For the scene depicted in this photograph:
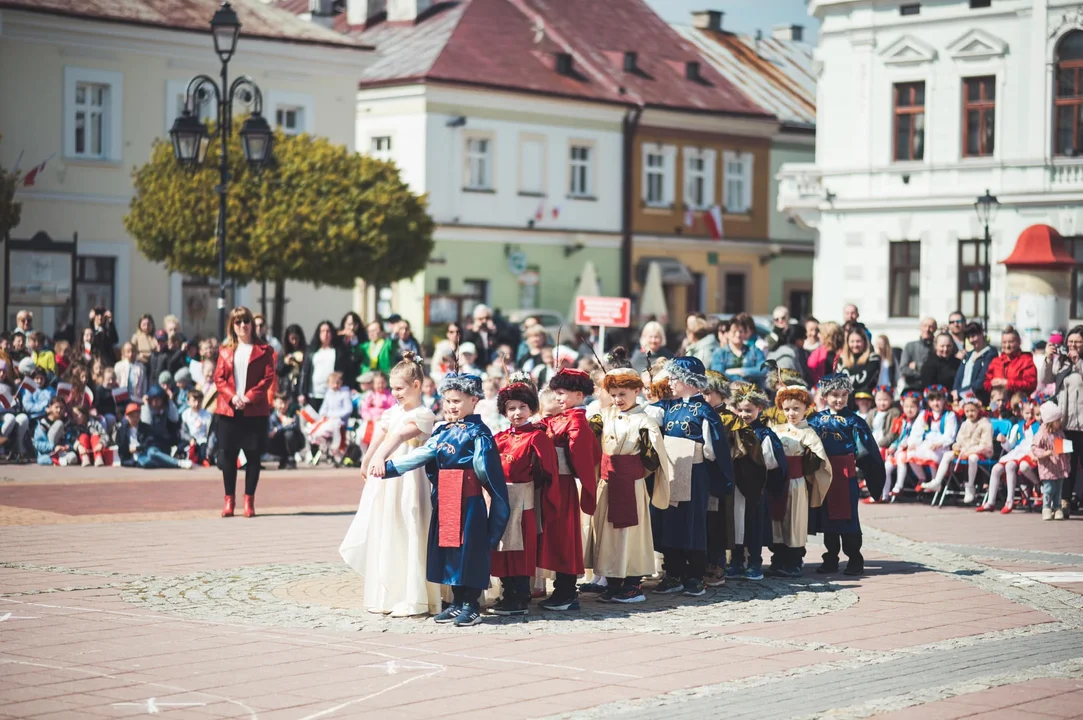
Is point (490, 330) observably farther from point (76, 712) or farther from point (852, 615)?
point (76, 712)

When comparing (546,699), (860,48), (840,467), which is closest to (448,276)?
(860,48)

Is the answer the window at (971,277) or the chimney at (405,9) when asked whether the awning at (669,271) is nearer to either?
the chimney at (405,9)

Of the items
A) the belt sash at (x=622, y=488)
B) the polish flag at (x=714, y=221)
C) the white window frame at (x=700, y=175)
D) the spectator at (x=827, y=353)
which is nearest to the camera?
the belt sash at (x=622, y=488)

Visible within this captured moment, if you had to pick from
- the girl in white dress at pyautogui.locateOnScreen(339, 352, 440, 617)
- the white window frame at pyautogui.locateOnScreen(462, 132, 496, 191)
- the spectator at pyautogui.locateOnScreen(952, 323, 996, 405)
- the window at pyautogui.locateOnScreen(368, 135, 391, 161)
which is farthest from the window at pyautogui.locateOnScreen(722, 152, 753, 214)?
the girl in white dress at pyautogui.locateOnScreen(339, 352, 440, 617)

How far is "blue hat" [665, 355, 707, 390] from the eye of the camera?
460 inches

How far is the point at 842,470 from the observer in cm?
1249

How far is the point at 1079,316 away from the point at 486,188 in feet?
57.3

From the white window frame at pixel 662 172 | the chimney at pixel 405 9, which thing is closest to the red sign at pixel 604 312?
the chimney at pixel 405 9

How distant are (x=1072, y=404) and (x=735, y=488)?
6030mm

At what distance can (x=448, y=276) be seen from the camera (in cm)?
4634

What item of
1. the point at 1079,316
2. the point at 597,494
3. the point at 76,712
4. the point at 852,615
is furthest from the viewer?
the point at 1079,316

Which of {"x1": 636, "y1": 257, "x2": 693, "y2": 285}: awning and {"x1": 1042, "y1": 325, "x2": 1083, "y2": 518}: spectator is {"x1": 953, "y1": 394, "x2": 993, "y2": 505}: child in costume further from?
{"x1": 636, "y1": 257, "x2": 693, "y2": 285}: awning

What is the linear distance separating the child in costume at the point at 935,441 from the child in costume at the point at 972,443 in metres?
0.11

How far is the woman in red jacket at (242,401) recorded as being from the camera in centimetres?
1541
